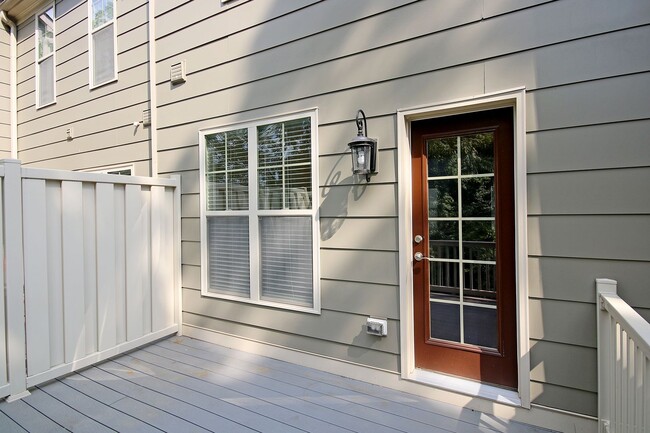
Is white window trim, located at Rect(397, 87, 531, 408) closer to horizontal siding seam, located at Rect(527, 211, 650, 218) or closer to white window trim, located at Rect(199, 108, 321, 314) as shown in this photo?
horizontal siding seam, located at Rect(527, 211, 650, 218)

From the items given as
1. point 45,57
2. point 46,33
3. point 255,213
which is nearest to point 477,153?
point 255,213

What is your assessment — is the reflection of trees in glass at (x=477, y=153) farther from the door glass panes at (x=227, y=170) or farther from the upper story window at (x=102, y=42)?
the upper story window at (x=102, y=42)

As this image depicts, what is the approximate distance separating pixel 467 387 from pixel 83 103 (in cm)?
557

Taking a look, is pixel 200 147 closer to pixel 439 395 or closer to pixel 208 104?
pixel 208 104

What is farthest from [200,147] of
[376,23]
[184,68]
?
[376,23]

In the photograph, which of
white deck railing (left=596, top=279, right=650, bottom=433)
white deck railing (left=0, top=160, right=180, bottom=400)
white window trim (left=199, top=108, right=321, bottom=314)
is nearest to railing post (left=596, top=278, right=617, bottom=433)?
white deck railing (left=596, top=279, right=650, bottom=433)

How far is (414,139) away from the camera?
2.51 metres

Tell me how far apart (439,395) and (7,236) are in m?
3.14

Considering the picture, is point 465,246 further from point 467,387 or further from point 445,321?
point 467,387

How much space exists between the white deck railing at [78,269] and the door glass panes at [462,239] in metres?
2.63

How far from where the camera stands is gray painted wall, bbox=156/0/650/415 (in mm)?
1850

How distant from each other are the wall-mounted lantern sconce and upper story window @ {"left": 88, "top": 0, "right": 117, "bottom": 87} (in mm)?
3527

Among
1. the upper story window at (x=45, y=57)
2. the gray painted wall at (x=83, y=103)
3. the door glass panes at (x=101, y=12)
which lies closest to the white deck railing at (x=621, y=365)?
the gray painted wall at (x=83, y=103)

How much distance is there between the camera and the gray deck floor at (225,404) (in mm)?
2066
